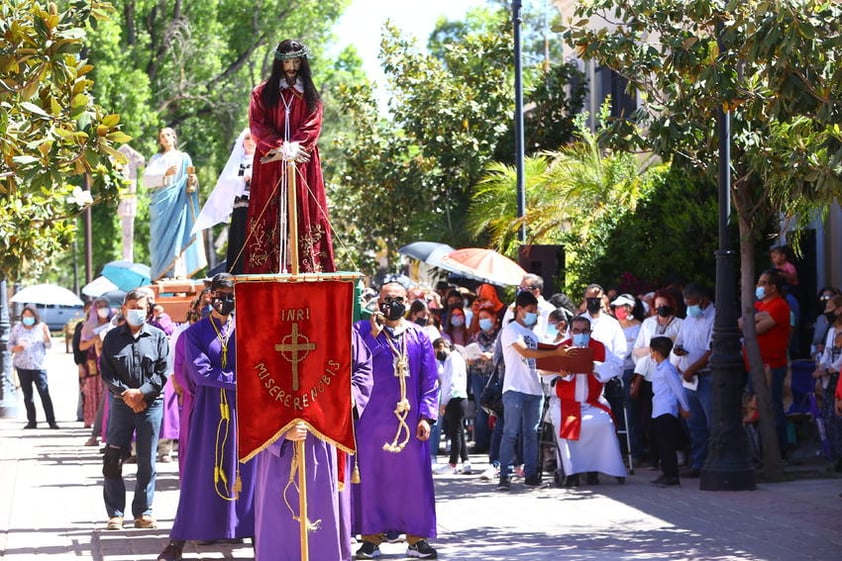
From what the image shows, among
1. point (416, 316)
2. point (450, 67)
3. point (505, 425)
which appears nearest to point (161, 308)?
point (416, 316)

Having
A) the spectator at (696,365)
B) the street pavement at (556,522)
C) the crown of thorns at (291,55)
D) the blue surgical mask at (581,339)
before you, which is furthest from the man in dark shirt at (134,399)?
the spectator at (696,365)

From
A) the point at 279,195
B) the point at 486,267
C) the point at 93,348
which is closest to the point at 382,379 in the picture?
the point at 279,195

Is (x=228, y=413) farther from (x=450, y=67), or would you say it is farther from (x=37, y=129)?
(x=450, y=67)

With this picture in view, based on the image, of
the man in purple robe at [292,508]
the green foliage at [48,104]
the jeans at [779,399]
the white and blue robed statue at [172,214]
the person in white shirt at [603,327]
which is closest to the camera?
the green foliage at [48,104]

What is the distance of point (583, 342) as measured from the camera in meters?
15.1

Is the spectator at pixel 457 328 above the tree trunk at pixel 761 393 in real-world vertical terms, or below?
above

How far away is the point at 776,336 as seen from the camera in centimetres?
1548

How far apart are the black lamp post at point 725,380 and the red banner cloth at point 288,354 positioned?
6207mm

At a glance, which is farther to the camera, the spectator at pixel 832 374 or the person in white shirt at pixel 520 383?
the person in white shirt at pixel 520 383

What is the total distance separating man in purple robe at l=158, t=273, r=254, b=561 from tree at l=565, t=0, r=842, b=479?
4.40 m

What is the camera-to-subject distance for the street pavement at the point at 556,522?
36.0ft

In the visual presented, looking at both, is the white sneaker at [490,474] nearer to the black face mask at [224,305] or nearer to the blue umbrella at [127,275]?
the blue umbrella at [127,275]

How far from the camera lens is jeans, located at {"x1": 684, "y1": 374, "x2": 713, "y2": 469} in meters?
15.1

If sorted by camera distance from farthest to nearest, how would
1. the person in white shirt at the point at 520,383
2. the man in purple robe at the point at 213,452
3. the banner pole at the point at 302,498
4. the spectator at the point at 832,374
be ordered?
the person in white shirt at the point at 520,383 < the spectator at the point at 832,374 < the man in purple robe at the point at 213,452 < the banner pole at the point at 302,498
